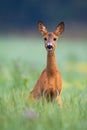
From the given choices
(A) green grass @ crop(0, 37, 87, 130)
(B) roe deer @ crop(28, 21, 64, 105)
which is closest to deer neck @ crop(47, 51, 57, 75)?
(B) roe deer @ crop(28, 21, 64, 105)

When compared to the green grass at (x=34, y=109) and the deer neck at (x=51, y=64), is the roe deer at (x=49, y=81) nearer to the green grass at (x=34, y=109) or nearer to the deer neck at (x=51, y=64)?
the deer neck at (x=51, y=64)

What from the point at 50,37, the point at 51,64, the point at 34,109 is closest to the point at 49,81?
the point at 51,64

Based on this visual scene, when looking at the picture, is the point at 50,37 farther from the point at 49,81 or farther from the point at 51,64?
the point at 49,81

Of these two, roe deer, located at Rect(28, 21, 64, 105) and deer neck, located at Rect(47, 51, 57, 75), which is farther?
deer neck, located at Rect(47, 51, 57, 75)

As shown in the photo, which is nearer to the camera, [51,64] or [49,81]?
[49,81]

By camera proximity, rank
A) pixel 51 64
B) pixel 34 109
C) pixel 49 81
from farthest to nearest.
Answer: pixel 51 64 → pixel 49 81 → pixel 34 109

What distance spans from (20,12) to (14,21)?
4.33ft

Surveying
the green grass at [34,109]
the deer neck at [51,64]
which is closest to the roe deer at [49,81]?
the deer neck at [51,64]

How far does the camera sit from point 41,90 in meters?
11.5

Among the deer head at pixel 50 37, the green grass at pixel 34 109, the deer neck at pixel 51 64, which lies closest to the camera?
the green grass at pixel 34 109

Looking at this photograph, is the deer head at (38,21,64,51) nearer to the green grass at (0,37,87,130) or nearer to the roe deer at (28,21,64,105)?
the roe deer at (28,21,64,105)

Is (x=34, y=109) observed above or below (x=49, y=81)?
below

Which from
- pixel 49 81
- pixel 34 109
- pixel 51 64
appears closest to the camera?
pixel 34 109

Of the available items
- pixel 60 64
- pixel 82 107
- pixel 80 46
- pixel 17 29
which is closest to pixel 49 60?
pixel 82 107
